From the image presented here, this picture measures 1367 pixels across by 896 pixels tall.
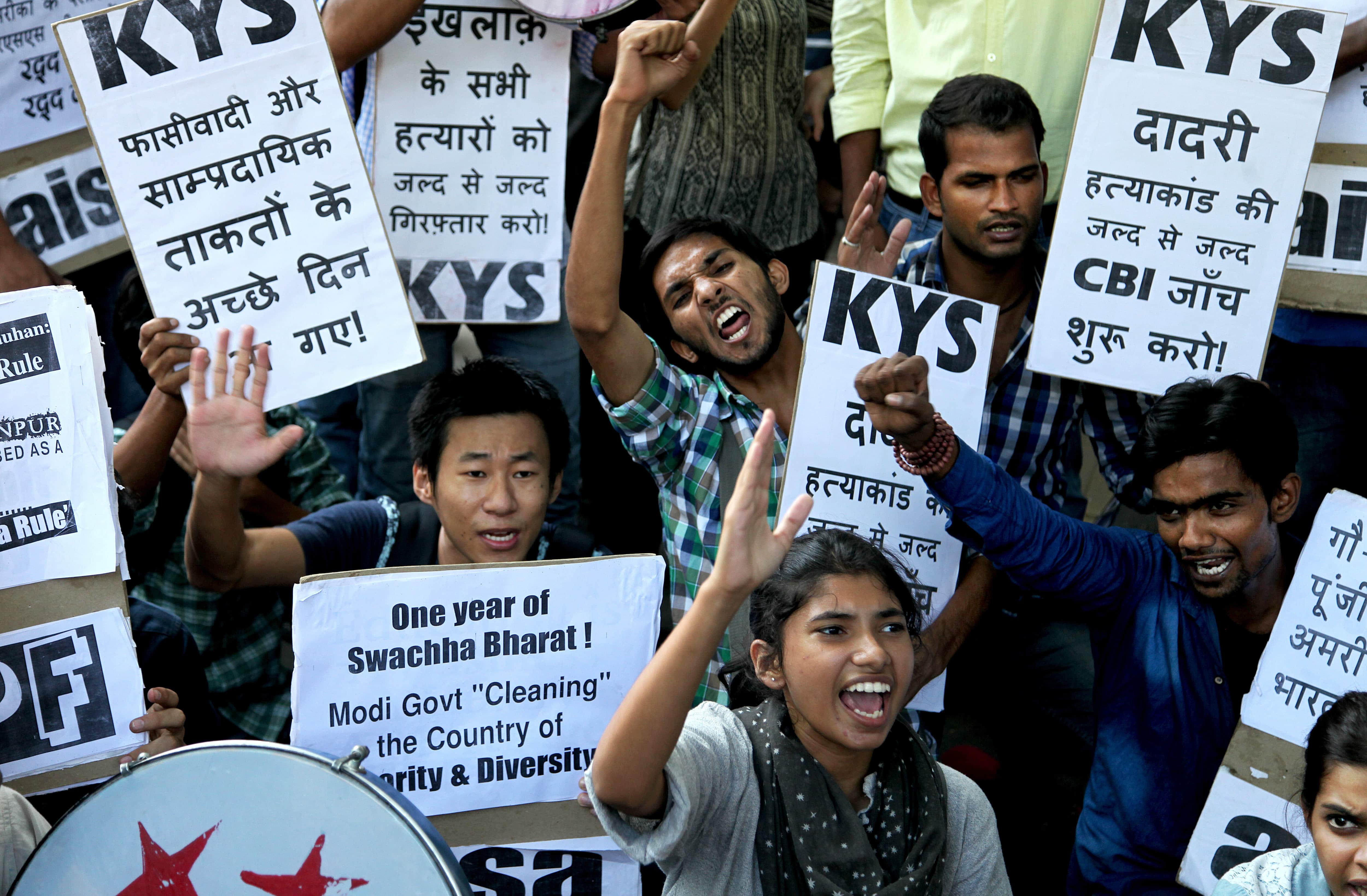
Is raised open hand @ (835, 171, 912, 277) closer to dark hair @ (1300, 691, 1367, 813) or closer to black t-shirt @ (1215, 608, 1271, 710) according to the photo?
black t-shirt @ (1215, 608, 1271, 710)

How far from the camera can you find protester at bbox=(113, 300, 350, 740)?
152 inches

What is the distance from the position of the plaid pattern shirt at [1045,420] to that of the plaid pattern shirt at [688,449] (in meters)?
0.64

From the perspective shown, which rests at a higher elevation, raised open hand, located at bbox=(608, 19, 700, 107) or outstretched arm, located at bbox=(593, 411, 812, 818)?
raised open hand, located at bbox=(608, 19, 700, 107)

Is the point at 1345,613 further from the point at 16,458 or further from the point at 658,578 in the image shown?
the point at 16,458

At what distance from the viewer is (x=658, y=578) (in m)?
3.00

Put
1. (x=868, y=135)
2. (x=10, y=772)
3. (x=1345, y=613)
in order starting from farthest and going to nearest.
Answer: (x=868, y=135)
(x=1345, y=613)
(x=10, y=772)

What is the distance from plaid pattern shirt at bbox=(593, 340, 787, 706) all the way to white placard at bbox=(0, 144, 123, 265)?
1.95m

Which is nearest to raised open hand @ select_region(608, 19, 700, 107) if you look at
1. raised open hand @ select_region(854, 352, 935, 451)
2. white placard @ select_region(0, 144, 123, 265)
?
raised open hand @ select_region(854, 352, 935, 451)

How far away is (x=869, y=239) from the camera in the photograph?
387cm

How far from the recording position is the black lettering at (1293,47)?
3631mm

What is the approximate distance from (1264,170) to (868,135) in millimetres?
1393

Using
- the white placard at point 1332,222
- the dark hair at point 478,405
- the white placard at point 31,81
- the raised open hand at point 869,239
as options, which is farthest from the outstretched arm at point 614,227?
the white placard at point 31,81

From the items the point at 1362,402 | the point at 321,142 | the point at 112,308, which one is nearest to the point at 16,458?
the point at 321,142

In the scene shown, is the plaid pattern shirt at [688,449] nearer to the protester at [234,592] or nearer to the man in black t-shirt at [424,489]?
the man in black t-shirt at [424,489]
